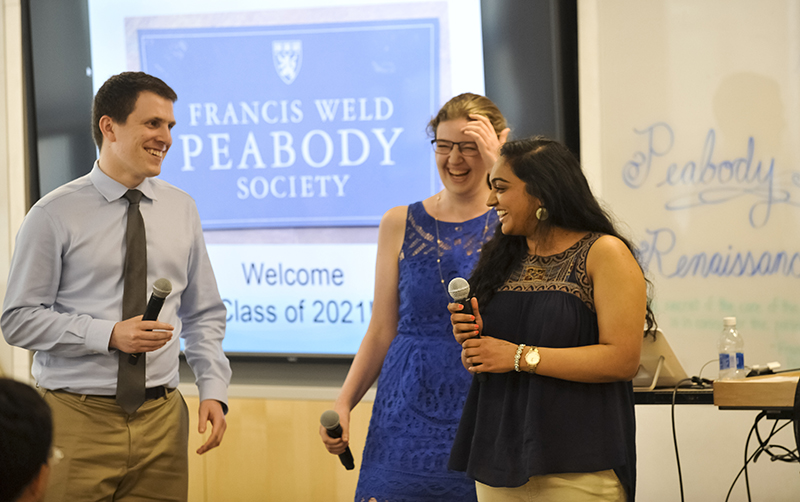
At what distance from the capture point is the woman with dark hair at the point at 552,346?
1.38 metres

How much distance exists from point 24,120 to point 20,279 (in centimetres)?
214

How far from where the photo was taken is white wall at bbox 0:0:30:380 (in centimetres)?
359

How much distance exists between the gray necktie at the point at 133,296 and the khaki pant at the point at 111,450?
46 mm

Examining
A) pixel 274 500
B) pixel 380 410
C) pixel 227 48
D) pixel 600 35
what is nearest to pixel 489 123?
pixel 380 410

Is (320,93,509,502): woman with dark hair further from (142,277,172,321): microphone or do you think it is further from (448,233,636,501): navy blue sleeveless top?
(142,277,172,321): microphone

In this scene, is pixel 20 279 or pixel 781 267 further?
pixel 781 267

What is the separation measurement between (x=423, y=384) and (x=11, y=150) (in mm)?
2850

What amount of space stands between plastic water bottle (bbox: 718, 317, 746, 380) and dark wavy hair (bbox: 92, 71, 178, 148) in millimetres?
2194

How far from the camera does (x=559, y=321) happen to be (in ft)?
4.66

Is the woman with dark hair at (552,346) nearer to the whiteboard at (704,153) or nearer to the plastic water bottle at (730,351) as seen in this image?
the plastic water bottle at (730,351)

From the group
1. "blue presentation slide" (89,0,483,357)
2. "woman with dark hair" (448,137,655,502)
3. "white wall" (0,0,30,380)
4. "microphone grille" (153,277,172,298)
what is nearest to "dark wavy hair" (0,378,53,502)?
"microphone grille" (153,277,172,298)

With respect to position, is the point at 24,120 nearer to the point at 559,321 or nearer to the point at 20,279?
the point at 20,279

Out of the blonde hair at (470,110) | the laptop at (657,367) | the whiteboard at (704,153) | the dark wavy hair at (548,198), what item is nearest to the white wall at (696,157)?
the whiteboard at (704,153)

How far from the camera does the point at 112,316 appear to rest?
191 centimetres
